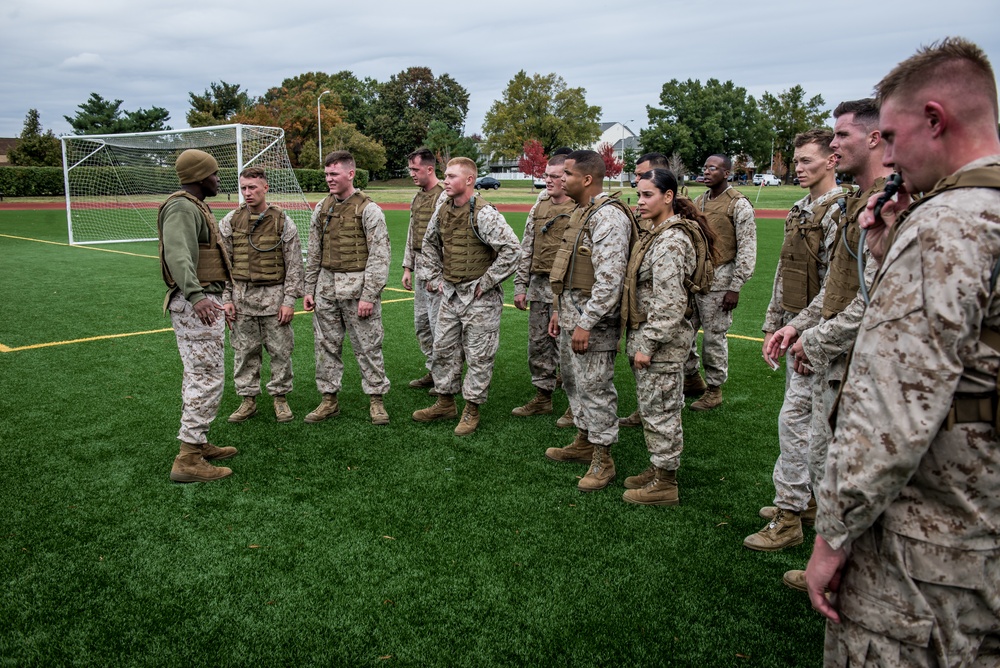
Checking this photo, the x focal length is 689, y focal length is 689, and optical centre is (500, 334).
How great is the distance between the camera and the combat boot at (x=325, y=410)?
241 inches

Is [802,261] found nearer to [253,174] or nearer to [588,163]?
[588,163]

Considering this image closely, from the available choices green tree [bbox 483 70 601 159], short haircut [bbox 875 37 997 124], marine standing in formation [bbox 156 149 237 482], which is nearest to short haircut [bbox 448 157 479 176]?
marine standing in formation [bbox 156 149 237 482]

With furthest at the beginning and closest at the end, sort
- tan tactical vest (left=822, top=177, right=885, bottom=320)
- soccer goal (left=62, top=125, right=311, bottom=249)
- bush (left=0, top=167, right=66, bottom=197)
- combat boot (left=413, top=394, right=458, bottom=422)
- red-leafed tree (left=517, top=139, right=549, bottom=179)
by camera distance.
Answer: red-leafed tree (left=517, top=139, right=549, bottom=179)
bush (left=0, top=167, right=66, bottom=197)
soccer goal (left=62, top=125, right=311, bottom=249)
combat boot (left=413, top=394, right=458, bottom=422)
tan tactical vest (left=822, top=177, right=885, bottom=320)

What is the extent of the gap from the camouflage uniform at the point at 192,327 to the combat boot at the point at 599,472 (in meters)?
2.73

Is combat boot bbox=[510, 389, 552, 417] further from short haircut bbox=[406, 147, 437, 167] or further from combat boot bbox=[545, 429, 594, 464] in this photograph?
short haircut bbox=[406, 147, 437, 167]

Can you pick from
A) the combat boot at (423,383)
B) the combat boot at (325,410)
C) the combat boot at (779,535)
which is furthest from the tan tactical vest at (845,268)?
the combat boot at (423,383)

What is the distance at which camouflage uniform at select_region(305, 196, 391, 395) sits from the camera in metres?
6.00

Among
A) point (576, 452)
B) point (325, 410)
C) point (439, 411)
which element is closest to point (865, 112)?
point (576, 452)

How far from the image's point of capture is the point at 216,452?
5270 mm

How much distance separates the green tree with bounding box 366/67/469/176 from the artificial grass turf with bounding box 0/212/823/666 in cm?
7114

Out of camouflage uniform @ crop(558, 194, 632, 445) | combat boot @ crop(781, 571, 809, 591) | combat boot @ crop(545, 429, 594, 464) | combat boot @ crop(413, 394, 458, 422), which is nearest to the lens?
combat boot @ crop(781, 571, 809, 591)

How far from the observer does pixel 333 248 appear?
610cm

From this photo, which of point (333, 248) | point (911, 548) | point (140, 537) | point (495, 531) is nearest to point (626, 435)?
point (495, 531)

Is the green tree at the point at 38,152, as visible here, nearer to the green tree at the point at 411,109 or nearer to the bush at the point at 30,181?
the bush at the point at 30,181
